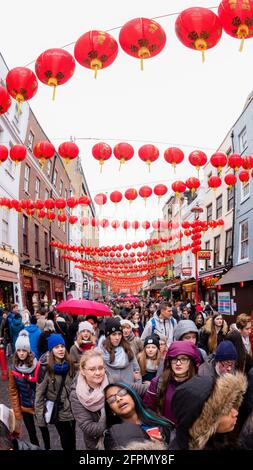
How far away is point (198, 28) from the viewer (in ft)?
17.3

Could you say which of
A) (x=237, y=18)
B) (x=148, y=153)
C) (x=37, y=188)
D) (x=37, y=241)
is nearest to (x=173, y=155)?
(x=148, y=153)

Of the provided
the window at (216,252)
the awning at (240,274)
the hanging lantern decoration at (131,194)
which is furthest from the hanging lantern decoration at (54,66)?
the window at (216,252)

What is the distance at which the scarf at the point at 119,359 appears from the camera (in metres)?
4.93

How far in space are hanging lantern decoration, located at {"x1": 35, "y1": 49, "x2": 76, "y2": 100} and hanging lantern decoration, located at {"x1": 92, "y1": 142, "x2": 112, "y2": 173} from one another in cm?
369

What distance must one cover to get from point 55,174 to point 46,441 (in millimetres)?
27548

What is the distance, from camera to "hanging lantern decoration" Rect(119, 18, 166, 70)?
541 cm

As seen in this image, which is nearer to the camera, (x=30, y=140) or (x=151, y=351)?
(x=151, y=351)

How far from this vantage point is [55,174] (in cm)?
3106

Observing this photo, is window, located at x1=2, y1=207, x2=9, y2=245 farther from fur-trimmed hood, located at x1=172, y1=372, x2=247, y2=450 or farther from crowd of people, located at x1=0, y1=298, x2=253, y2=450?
fur-trimmed hood, located at x1=172, y1=372, x2=247, y2=450

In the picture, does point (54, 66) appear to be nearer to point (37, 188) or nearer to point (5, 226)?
point (5, 226)

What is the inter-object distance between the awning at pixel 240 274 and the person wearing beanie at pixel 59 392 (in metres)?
11.8

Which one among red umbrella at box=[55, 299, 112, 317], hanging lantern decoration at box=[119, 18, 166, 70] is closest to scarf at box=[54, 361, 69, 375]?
red umbrella at box=[55, 299, 112, 317]

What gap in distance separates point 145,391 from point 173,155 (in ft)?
23.0

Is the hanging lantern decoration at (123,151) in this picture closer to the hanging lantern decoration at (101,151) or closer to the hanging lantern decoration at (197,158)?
the hanging lantern decoration at (101,151)
